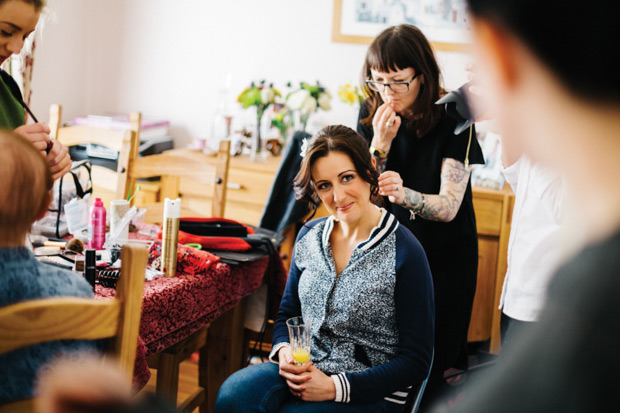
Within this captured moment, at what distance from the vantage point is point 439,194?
6.17 ft

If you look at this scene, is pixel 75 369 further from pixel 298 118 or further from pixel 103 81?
pixel 103 81

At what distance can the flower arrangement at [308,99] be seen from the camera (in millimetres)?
3197

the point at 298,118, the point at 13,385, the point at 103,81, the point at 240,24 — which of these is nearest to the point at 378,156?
the point at 13,385

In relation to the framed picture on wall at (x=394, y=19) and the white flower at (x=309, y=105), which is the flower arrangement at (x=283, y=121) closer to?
the white flower at (x=309, y=105)

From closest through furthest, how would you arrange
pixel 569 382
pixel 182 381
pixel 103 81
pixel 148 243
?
pixel 569 382 → pixel 148 243 → pixel 182 381 → pixel 103 81

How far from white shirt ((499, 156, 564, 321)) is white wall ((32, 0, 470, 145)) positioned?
5.22 feet

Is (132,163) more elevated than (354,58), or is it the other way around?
(354,58)

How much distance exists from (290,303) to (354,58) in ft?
6.71

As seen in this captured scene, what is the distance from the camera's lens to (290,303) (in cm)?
170

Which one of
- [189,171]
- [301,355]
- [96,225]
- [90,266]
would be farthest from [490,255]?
[90,266]

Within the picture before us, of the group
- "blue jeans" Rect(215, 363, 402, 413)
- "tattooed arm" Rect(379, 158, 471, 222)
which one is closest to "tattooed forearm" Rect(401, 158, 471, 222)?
A: "tattooed arm" Rect(379, 158, 471, 222)

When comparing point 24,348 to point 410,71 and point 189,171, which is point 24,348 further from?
point 189,171

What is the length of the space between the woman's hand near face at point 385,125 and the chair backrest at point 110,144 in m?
1.01

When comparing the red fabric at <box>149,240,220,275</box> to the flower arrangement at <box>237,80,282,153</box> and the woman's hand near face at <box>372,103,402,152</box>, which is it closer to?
the woman's hand near face at <box>372,103,402,152</box>
